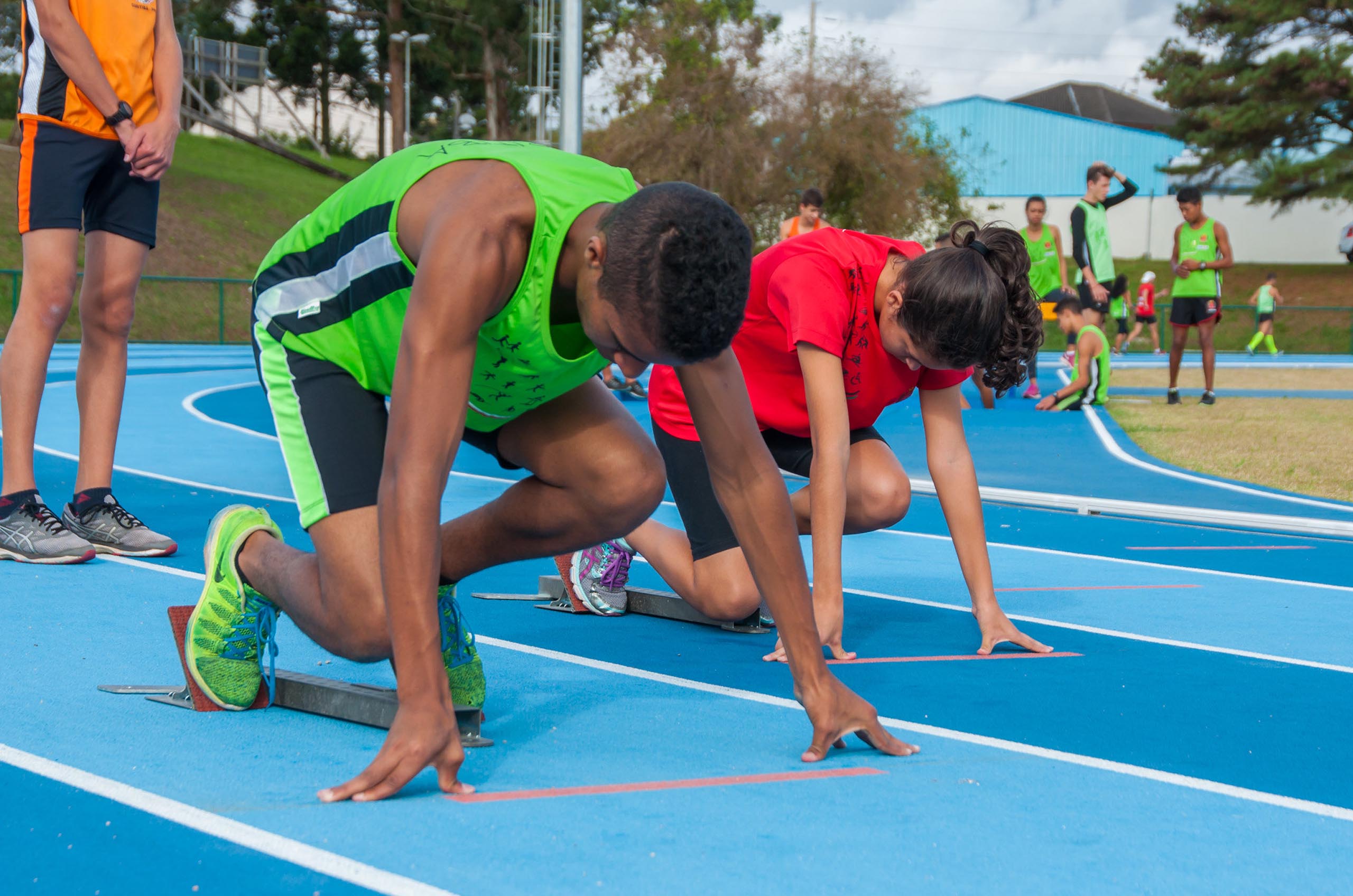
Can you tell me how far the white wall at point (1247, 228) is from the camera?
52.6m

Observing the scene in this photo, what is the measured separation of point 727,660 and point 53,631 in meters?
1.94

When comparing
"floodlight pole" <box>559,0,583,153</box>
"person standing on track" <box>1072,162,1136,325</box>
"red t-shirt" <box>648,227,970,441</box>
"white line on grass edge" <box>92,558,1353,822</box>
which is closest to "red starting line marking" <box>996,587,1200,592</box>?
"red t-shirt" <box>648,227,970,441</box>

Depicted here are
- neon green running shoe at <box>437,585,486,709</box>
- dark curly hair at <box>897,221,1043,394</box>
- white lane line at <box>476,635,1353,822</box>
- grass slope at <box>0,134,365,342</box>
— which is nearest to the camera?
white lane line at <box>476,635,1353,822</box>

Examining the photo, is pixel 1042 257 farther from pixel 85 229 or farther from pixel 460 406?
pixel 460 406

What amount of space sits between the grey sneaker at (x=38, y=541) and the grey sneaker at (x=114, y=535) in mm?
136

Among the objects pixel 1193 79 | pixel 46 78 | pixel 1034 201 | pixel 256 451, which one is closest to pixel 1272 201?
pixel 1193 79

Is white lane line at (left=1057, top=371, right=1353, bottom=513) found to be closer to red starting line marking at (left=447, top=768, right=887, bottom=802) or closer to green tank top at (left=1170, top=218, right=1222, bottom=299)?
green tank top at (left=1170, top=218, right=1222, bottom=299)

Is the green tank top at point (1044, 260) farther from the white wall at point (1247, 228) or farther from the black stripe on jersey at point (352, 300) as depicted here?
the white wall at point (1247, 228)

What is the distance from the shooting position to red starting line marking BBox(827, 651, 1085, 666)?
154 inches

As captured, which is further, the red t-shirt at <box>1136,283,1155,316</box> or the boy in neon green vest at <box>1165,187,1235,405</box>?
the red t-shirt at <box>1136,283,1155,316</box>

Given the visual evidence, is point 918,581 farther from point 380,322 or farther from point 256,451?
point 256,451

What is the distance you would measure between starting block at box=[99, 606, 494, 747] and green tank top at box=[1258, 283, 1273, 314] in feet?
108

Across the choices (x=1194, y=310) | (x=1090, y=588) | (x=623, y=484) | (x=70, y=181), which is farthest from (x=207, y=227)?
(x=623, y=484)

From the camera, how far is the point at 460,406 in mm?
2402
